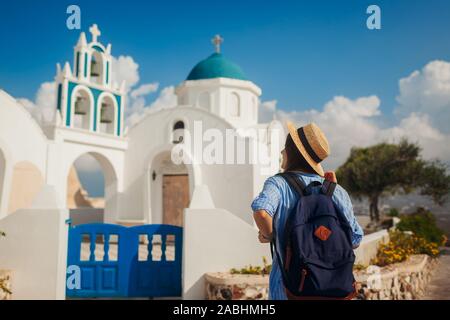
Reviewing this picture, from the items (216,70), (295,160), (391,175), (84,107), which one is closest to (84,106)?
(84,107)

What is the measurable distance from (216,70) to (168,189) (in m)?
5.32

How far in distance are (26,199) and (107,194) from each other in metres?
3.24

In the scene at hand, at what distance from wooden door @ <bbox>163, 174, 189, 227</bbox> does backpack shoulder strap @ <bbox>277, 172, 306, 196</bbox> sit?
32.7 feet

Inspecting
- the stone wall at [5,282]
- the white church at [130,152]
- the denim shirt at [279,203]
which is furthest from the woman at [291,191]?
the white church at [130,152]

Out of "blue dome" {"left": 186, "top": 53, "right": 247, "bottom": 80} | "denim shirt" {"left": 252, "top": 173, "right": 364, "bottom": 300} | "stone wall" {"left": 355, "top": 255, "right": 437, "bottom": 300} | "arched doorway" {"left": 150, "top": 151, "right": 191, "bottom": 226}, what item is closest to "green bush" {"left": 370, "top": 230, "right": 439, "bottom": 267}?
"stone wall" {"left": 355, "top": 255, "right": 437, "bottom": 300}

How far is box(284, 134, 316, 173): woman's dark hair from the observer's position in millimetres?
2271

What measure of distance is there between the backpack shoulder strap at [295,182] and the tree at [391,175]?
19.0 meters

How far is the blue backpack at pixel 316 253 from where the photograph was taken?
1949 millimetres

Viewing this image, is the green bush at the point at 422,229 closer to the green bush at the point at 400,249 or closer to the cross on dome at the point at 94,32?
the green bush at the point at 400,249

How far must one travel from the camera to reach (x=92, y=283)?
6.27 metres

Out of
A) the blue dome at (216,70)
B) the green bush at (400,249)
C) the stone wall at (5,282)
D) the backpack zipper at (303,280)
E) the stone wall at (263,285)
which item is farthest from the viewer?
the blue dome at (216,70)

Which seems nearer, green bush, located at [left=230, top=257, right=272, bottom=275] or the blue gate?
green bush, located at [left=230, top=257, right=272, bottom=275]

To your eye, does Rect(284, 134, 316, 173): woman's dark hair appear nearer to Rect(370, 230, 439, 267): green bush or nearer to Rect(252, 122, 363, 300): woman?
Rect(252, 122, 363, 300): woman

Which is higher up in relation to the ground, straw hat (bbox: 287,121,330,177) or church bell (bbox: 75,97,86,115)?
church bell (bbox: 75,97,86,115)
